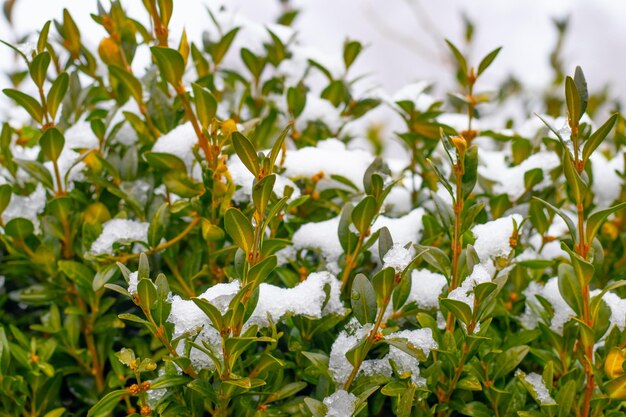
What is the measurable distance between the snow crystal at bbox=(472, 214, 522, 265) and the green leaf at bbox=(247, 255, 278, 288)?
33cm

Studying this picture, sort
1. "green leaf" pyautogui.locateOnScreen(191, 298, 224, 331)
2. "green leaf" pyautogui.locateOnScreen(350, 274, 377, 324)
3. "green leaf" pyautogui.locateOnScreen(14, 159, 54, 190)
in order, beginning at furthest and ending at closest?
"green leaf" pyautogui.locateOnScreen(14, 159, 54, 190)
"green leaf" pyautogui.locateOnScreen(350, 274, 377, 324)
"green leaf" pyautogui.locateOnScreen(191, 298, 224, 331)

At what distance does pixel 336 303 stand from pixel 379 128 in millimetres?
2044

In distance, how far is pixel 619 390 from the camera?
0.88 meters

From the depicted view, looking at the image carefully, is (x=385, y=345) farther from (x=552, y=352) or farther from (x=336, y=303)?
(x=552, y=352)

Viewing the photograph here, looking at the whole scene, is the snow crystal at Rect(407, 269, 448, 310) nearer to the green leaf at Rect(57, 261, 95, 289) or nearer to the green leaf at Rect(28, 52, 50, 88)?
the green leaf at Rect(57, 261, 95, 289)

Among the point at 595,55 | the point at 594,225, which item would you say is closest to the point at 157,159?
the point at 594,225

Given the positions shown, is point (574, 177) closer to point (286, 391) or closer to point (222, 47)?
point (286, 391)

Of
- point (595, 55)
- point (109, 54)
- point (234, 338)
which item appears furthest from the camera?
point (595, 55)

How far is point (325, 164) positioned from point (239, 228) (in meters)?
0.39

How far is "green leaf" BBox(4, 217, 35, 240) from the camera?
1.09 meters

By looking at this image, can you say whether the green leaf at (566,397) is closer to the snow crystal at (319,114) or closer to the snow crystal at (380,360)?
the snow crystal at (380,360)

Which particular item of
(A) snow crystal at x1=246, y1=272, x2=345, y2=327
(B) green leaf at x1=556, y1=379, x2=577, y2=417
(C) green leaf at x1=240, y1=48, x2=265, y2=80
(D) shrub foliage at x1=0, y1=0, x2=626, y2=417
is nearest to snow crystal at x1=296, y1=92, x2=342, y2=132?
(D) shrub foliage at x1=0, y1=0, x2=626, y2=417

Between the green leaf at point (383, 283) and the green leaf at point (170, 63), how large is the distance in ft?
1.37

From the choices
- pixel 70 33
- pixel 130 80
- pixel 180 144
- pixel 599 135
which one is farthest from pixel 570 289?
pixel 70 33
